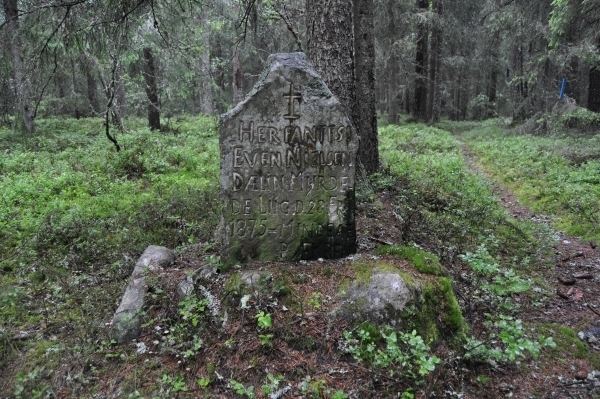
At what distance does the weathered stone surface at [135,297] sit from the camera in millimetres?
4375

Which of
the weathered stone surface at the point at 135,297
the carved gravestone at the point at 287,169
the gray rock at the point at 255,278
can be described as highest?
the carved gravestone at the point at 287,169

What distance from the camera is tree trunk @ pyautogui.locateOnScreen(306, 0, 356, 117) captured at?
22.4 feet

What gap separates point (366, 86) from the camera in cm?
880

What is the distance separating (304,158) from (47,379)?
3138 millimetres

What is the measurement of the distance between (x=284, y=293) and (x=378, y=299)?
2.98 feet

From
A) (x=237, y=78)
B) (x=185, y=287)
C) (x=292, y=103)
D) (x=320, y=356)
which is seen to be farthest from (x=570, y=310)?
(x=237, y=78)

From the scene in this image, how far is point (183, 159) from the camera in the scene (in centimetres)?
1100

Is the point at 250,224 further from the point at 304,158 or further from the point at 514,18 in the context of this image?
the point at 514,18

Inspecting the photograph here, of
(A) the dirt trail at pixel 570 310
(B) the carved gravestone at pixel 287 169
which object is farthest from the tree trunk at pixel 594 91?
(B) the carved gravestone at pixel 287 169

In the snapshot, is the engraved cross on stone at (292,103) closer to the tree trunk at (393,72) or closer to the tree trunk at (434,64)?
the tree trunk at (393,72)

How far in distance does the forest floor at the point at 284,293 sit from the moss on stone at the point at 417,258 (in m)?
0.03

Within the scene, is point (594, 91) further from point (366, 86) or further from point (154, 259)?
point (154, 259)

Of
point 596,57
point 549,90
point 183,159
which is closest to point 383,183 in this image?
point 183,159

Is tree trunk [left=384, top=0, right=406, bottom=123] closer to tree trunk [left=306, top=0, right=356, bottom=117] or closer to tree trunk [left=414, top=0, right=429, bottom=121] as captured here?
tree trunk [left=414, top=0, right=429, bottom=121]
